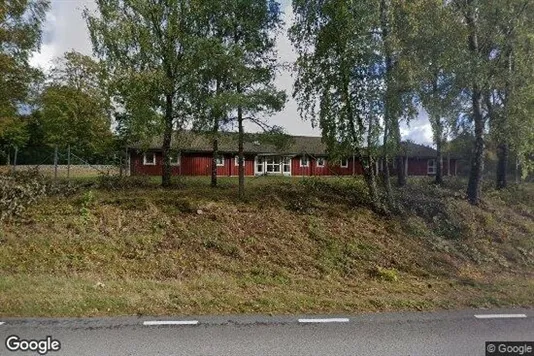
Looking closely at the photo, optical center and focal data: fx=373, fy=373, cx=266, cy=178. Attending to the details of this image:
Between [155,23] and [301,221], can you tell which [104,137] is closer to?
[155,23]

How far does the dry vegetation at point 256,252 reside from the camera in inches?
277

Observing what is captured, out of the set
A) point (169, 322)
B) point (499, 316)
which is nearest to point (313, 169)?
point (499, 316)

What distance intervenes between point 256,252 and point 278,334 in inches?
199

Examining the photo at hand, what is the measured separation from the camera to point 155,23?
46.1 ft

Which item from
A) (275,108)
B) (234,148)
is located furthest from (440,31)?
(234,148)

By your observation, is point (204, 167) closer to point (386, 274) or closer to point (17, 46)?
point (17, 46)

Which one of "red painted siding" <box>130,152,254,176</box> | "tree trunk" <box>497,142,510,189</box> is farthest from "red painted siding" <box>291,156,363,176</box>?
"tree trunk" <box>497,142,510,189</box>

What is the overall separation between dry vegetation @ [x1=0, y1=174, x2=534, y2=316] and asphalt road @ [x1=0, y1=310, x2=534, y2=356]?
0.58 metres

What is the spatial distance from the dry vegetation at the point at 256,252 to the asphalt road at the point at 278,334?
1.91ft

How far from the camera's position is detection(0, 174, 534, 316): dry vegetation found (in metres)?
7.04

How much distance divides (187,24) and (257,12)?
108 inches

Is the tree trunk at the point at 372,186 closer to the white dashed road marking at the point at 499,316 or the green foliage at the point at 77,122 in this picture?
the white dashed road marking at the point at 499,316

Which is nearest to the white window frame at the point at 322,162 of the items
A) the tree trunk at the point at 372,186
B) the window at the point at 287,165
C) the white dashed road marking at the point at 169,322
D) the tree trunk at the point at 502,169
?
the window at the point at 287,165

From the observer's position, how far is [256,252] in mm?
10453
